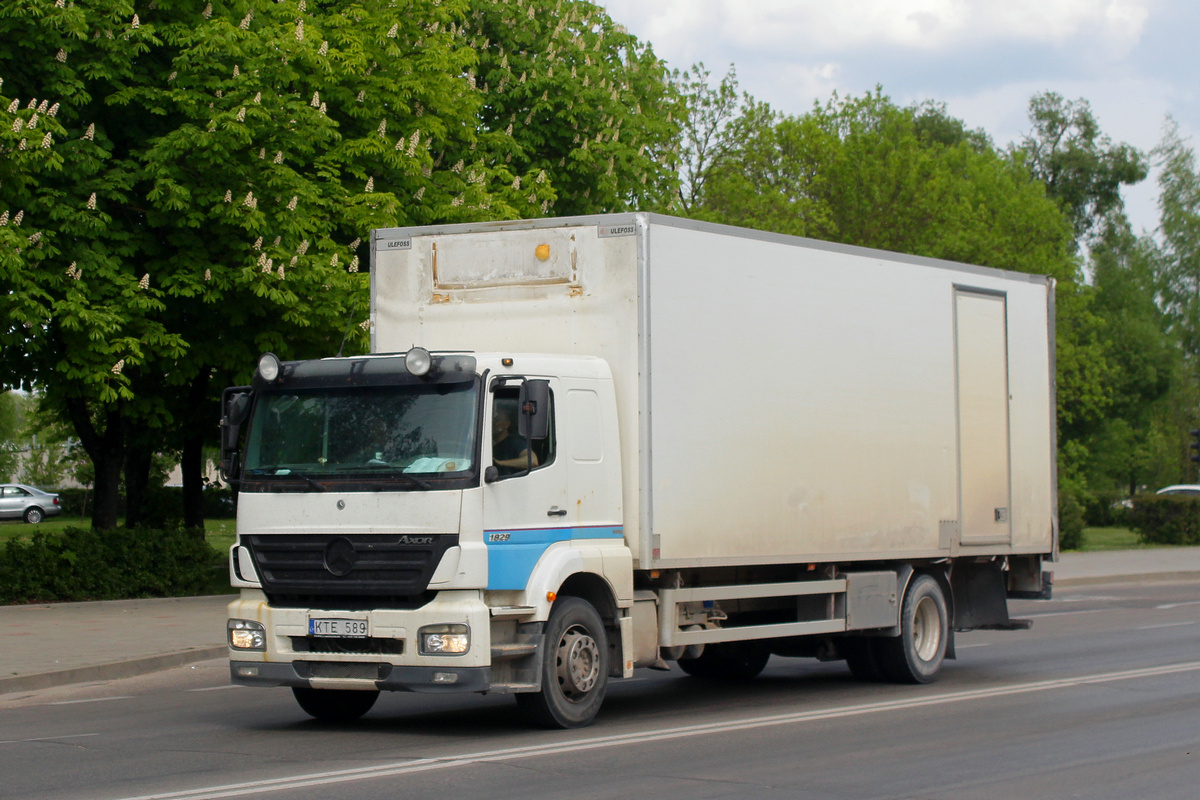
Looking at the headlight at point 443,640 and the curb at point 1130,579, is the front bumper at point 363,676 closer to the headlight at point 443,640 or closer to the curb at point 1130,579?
the headlight at point 443,640

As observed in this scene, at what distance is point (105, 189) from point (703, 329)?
11.3 meters

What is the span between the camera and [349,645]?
32.1 feet

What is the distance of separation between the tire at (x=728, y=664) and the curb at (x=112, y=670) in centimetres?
540

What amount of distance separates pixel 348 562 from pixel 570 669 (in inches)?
65.1

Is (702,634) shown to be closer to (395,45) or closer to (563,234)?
(563,234)

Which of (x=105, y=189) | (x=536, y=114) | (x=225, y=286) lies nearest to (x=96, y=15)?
(x=105, y=189)

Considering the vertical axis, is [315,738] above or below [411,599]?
below

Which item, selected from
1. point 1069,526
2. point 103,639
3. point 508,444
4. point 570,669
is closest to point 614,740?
point 570,669

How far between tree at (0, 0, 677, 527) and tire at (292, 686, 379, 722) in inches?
357

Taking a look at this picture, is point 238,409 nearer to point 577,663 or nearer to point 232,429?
point 232,429

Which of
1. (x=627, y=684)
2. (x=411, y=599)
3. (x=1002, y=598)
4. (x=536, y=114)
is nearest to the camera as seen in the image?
(x=411, y=599)

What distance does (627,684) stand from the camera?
1335cm

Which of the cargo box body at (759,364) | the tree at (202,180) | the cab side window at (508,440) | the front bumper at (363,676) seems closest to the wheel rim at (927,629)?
the cargo box body at (759,364)

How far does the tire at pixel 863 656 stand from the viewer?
13312 mm
